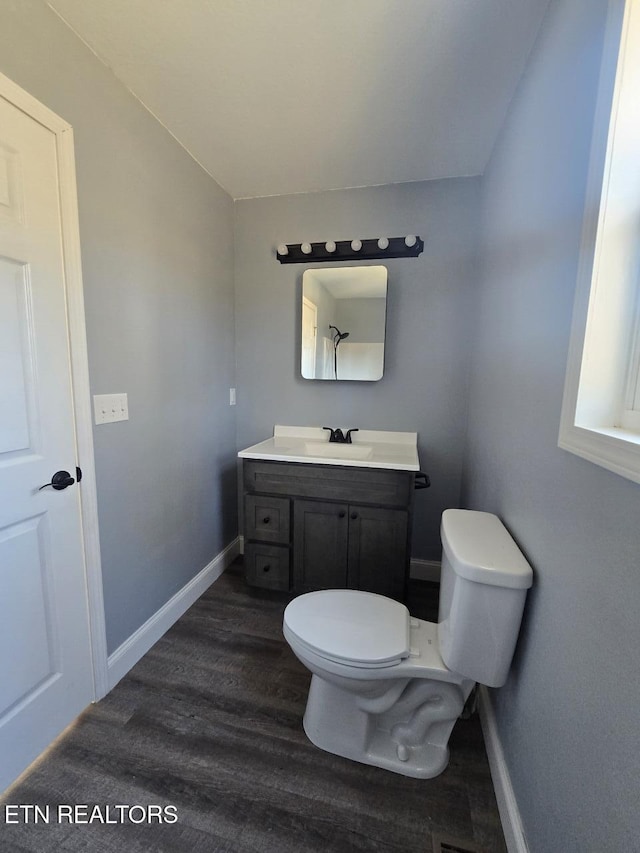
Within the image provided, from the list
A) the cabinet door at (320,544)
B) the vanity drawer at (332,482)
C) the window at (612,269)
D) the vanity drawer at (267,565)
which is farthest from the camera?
the vanity drawer at (267,565)

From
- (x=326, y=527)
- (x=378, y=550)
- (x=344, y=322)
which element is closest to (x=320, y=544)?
(x=326, y=527)

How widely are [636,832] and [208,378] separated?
2.13m

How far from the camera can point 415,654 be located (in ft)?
3.71

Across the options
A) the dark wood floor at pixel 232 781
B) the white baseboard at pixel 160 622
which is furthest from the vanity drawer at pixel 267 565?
the dark wood floor at pixel 232 781

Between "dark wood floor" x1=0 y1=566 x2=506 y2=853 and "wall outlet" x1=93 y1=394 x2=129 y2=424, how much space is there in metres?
1.12

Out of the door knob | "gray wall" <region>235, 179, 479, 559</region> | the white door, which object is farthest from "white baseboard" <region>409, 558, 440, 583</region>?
the door knob

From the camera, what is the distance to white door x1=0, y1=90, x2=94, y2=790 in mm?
1028

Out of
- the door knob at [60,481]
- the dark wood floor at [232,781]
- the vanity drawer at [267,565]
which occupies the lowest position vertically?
the dark wood floor at [232,781]

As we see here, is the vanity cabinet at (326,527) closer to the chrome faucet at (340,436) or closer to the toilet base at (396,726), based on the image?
the chrome faucet at (340,436)

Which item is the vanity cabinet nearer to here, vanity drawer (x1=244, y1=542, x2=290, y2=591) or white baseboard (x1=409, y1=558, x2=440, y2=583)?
vanity drawer (x1=244, y1=542, x2=290, y2=591)

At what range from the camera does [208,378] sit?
209 cm

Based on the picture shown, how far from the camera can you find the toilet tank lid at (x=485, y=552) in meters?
0.94

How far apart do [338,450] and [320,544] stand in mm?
551

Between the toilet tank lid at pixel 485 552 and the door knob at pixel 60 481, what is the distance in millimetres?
1294
